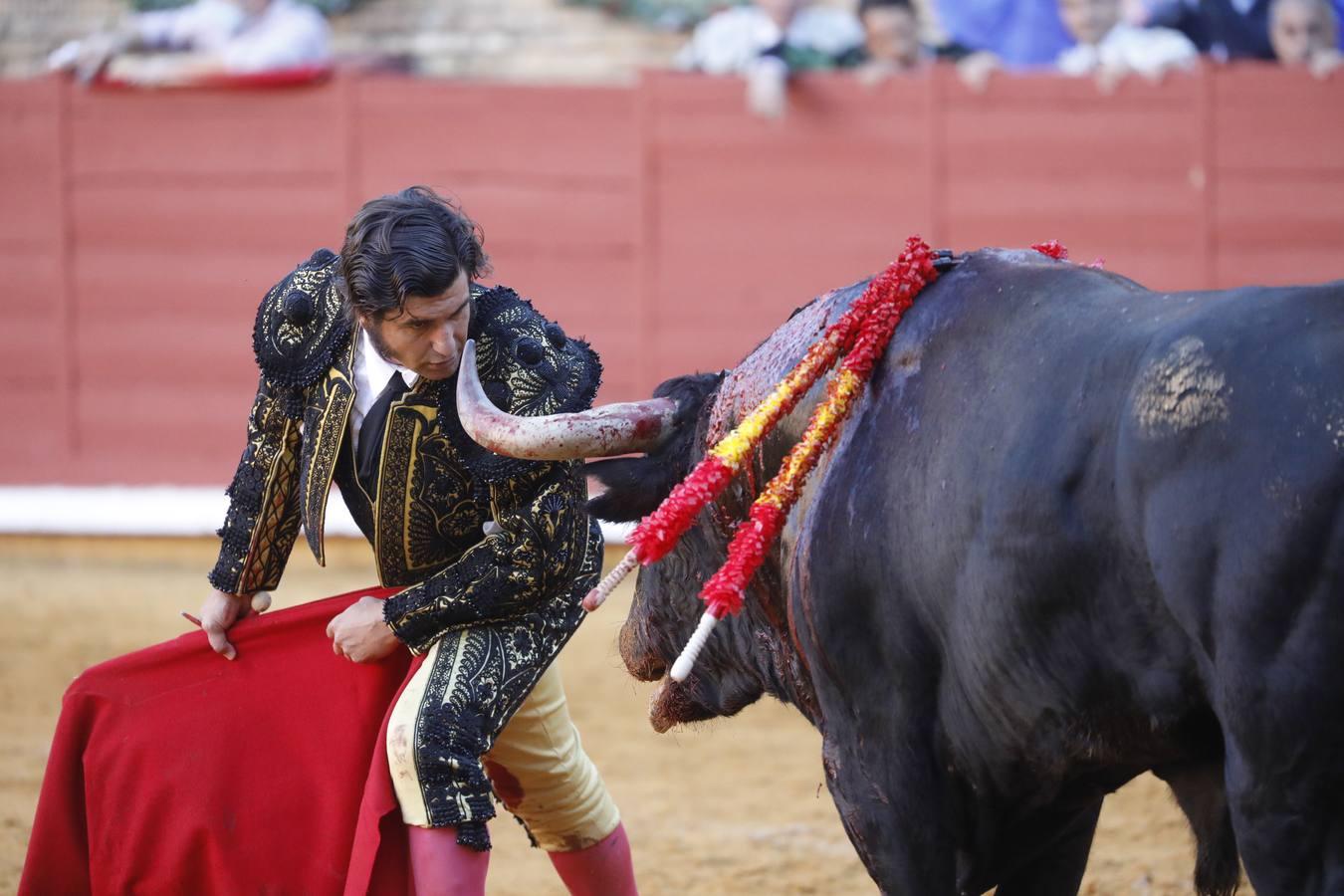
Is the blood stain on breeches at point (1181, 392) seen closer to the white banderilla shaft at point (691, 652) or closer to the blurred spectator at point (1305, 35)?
the white banderilla shaft at point (691, 652)

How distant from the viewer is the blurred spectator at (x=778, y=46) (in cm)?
815

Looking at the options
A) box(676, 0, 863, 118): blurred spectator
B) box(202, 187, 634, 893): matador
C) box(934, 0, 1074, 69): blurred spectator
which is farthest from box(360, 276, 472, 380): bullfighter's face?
box(934, 0, 1074, 69): blurred spectator

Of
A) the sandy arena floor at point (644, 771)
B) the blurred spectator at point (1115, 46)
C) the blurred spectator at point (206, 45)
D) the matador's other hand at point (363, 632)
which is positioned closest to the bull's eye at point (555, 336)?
the matador's other hand at point (363, 632)

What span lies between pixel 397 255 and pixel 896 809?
1.08 metres

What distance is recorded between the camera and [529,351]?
8.87 ft

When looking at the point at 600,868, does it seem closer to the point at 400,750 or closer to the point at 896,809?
the point at 400,750

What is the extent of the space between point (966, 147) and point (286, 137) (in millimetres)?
3434

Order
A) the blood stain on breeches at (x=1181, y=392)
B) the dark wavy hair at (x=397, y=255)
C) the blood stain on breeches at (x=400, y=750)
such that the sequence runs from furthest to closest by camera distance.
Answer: the blood stain on breeches at (x=400, y=750) → the dark wavy hair at (x=397, y=255) → the blood stain on breeches at (x=1181, y=392)

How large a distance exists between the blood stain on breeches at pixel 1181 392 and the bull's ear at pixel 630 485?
1.09 meters

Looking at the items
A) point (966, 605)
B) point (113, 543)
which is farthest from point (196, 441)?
point (966, 605)

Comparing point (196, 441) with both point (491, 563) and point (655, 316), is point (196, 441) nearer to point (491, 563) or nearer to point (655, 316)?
point (655, 316)

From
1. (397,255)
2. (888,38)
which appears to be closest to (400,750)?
(397,255)

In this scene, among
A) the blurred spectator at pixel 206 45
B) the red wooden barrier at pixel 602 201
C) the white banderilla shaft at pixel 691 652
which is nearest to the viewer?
the white banderilla shaft at pixel 691 652

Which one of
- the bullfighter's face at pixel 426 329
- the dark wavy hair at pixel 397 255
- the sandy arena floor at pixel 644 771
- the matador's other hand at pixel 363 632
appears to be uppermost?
the dark wavy hair at pixel 397 255
